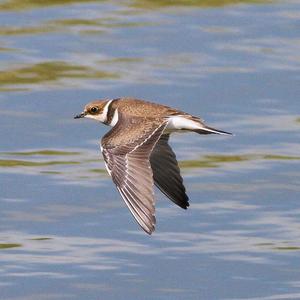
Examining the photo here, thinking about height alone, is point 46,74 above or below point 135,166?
below

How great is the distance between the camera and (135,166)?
10.8 metres

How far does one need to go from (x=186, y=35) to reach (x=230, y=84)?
1.75m

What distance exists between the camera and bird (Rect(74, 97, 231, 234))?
10484mm

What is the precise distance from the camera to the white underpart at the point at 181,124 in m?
11.2

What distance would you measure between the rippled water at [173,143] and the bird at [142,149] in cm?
79

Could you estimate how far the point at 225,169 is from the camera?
13.7 m

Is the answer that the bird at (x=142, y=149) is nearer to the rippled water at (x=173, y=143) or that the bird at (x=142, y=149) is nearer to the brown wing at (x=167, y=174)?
the brown wing at (x=167, y=174)

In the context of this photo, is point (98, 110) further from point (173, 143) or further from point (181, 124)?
point (173, 143)

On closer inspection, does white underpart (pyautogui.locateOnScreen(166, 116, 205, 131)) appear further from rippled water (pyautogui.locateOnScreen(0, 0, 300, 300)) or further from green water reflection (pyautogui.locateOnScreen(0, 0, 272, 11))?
green water reflection (pyautogui.locateOnScreen(0, 0, 272, 11))

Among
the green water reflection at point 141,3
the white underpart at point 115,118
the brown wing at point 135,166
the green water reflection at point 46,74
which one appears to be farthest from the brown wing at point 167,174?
the green water reflection at point 141,3

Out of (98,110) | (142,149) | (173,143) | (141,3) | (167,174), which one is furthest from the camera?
(141,3)

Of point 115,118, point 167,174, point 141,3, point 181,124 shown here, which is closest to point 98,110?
point 115,118

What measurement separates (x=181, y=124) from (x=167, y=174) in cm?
43

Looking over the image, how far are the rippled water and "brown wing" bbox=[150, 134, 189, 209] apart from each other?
671 mm
